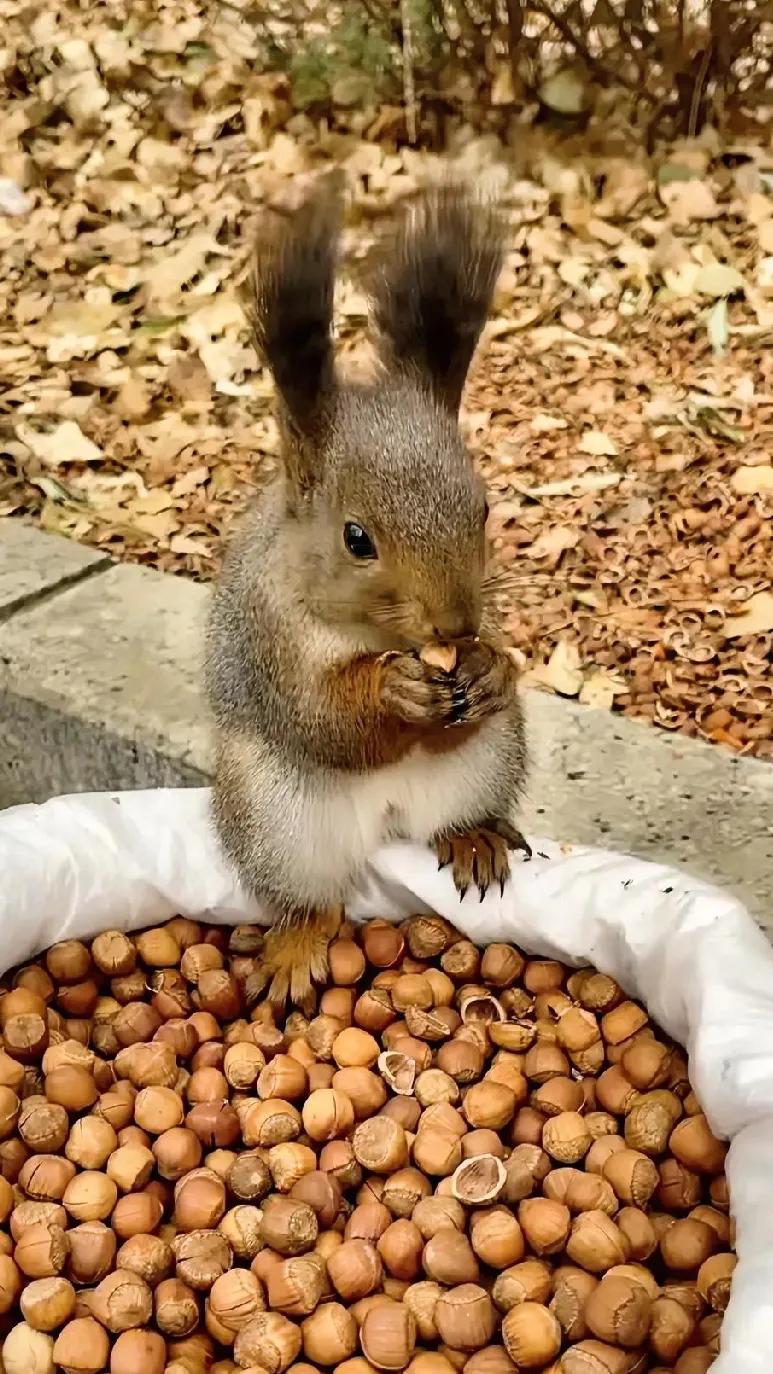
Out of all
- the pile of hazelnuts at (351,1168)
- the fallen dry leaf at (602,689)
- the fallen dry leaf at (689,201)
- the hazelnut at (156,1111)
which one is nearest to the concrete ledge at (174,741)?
the fallen dry leaf at (602,689)

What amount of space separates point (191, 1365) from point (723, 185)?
91.8 inches

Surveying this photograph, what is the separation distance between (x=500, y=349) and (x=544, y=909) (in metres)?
1.39

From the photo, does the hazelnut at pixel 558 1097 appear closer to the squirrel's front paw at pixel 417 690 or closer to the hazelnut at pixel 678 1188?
the hazelnut at pixel 678 1188

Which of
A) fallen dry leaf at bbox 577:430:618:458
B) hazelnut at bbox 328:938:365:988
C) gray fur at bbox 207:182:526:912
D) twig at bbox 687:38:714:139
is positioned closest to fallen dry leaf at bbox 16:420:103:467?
fallen dry leaf at bbox 577:430:618:458

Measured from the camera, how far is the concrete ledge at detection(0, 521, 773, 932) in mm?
1634

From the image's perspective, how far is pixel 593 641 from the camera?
204 cm

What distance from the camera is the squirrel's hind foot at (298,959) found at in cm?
147

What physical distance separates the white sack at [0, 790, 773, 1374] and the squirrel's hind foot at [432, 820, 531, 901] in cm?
2

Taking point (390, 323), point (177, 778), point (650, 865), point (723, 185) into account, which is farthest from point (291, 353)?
point (723, 185)

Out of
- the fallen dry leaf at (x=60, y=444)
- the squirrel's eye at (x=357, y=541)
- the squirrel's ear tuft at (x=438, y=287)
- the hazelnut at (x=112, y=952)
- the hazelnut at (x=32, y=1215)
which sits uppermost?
the squirrel's ear tuft at (x=438, y=287)

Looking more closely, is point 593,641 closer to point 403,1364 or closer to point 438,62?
point 403,1364

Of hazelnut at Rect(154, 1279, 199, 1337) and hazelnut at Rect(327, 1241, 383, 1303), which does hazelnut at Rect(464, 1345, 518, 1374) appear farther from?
hazelnut at Rect(154, 1279, 199, 1337)

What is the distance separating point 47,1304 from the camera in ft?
3.86

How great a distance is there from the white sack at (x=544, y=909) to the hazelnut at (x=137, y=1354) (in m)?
0.37
